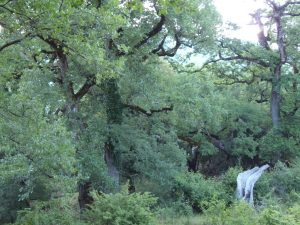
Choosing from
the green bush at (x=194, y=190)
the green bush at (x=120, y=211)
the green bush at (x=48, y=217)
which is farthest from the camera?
the green bush at (x=194, y=190)

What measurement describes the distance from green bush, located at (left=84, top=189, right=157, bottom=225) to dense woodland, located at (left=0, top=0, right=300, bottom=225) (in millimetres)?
34

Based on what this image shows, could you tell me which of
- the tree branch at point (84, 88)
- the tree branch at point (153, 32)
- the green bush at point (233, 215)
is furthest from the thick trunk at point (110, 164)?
the green bush at point (233, 215)

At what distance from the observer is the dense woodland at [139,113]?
8.40m

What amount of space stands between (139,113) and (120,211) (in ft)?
24.5

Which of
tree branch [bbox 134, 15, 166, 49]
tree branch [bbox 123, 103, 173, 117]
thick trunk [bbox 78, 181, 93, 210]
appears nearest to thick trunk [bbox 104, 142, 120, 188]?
thick trunk [bbox 78, 181, 93, 210]

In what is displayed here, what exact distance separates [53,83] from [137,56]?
317 cm

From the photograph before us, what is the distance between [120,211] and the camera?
1014cm

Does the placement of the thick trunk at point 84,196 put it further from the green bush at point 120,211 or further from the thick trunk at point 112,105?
the green bush at point 120,211

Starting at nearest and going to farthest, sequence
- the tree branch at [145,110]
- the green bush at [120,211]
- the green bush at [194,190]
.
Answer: the green bush at [120,211] < the tree branch at [145,110] < the green bush at [194,190]

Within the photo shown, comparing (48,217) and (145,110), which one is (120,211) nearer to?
(48,217)

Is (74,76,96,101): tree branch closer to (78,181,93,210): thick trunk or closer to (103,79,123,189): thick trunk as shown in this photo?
(103,79,123,189): thick trunk

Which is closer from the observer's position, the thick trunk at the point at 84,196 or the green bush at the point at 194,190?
the thick trunk at the point at 84,196

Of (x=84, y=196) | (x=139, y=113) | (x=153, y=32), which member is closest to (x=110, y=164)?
(x=84, y=196)

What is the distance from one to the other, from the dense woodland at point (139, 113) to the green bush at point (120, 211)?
0.03m
